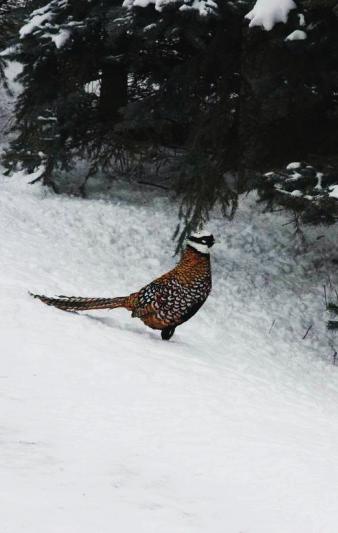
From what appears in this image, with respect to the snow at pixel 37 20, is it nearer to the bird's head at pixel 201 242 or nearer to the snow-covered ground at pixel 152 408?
the snow-covered ground at pixel 152 408

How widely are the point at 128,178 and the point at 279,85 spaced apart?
14.5 feet

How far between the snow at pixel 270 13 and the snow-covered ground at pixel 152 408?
3.38 meters

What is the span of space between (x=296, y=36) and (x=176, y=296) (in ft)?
11.6

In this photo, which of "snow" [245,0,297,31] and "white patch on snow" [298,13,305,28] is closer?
"snow" [245,0,297,31]

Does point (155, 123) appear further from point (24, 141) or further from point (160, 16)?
point (24, 141)

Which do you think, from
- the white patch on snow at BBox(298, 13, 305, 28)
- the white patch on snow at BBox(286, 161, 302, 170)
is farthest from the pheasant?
the white patch on snow at BBox(298, 13, 305, 28)

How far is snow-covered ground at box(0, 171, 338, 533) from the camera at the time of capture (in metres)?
2.78

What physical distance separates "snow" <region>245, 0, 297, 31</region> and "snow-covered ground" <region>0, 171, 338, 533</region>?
3383 mm

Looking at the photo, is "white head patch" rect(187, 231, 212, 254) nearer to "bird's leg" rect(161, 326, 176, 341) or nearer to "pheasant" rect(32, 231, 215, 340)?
"pheasant" rect(32, 231, 215, 340)

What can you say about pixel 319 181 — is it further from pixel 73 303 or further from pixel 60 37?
pixel 60 37

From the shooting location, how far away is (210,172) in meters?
9.63

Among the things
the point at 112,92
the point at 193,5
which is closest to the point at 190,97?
the point at 193,5

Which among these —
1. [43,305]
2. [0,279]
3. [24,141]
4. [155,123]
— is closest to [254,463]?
[43,305]

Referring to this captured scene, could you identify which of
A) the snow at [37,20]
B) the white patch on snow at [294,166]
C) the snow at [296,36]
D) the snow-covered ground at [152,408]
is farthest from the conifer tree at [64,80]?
the white patch on snow at [294,166]
